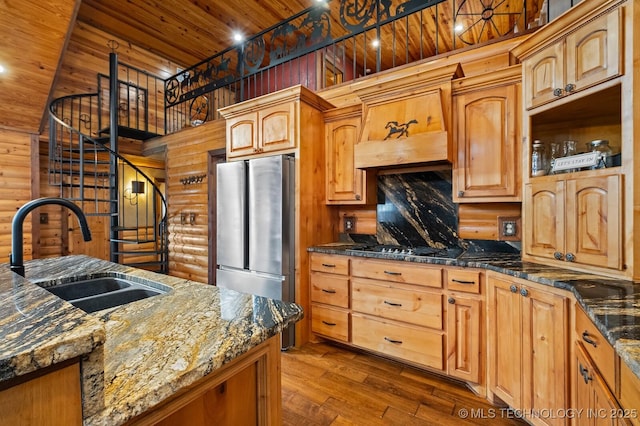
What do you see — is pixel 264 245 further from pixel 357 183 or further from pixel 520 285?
pixel 520 285

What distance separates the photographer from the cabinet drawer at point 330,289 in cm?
263

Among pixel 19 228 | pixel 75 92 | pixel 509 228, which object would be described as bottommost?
pixel 509 228

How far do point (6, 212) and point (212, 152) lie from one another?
9.85 feet

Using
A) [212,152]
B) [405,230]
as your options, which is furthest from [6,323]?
[212,152]

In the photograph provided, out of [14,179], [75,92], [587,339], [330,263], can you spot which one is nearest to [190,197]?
[14,179]

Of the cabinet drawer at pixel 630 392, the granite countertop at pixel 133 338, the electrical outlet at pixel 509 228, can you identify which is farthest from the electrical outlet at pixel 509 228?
the granite countertop at pixel 133 338

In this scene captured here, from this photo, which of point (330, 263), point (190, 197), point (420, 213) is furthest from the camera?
point (190, 197)

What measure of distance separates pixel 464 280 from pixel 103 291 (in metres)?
2.26

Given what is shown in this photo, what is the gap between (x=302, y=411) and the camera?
1938 millimetres

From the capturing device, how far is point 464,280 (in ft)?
6.77

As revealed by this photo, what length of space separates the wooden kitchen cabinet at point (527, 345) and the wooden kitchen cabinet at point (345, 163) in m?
1.38

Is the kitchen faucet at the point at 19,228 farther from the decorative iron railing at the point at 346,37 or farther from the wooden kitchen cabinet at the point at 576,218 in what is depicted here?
the decorative iron railing at the point at 346,37

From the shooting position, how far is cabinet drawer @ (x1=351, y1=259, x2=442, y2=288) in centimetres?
220

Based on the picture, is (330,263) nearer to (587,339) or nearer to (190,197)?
(587,339)
